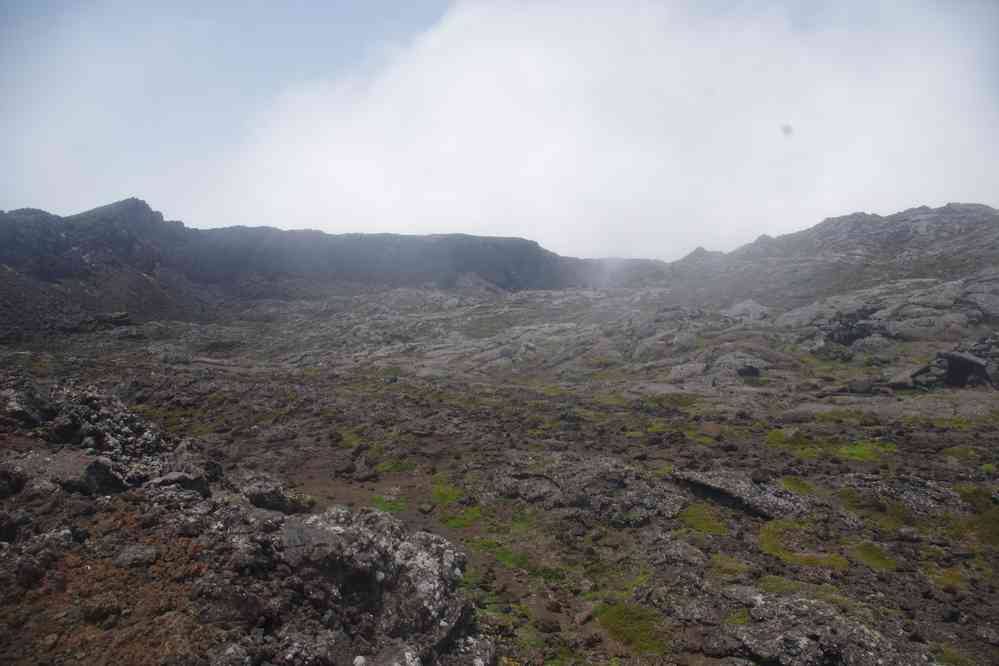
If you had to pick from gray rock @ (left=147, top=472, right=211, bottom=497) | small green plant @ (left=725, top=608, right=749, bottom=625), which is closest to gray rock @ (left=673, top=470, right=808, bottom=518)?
small green plant @ (left=725, top=608, right=749, bottom=625)

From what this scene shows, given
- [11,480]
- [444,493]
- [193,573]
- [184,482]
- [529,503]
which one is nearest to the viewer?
[193,573]

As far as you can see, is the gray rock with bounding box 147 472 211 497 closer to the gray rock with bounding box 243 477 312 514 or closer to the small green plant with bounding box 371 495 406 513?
the gray rock with bounding box 243 477 312 514

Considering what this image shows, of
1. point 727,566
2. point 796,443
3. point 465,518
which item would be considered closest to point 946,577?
point 727,566

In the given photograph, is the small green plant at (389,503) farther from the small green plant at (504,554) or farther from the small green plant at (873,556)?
the small green plant at (873,556)

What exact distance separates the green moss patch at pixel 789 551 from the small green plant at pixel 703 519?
1.91 meters

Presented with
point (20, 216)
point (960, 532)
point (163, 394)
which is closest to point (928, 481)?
point (960, 532)

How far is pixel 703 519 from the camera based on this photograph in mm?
26875

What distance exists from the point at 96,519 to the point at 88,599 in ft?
11.7

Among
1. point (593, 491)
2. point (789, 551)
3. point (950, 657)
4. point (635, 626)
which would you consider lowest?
point (635, 626)

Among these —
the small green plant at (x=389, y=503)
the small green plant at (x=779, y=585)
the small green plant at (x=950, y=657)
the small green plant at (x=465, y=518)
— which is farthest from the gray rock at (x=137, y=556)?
the small green plant at (x=950, y=657)

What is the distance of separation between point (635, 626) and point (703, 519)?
934cm

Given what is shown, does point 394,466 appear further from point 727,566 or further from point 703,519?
point 727,566

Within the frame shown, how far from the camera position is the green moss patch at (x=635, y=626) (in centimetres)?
1834

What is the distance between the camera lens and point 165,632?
1187cm
